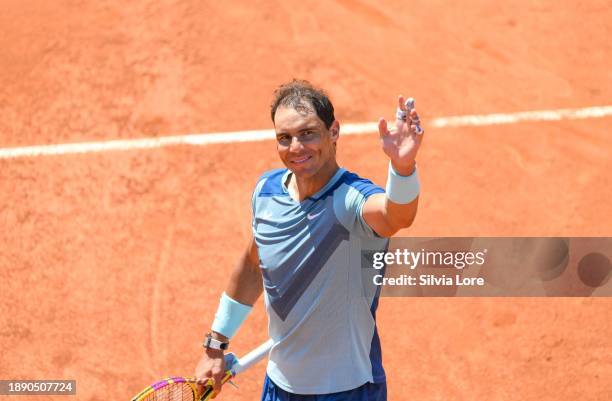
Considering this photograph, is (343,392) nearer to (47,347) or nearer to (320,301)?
(320,301)

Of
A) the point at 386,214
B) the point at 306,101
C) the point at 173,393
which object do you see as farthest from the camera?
the point at 173,393

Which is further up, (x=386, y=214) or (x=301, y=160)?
(x=301, y=160)

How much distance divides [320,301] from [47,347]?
3573mm

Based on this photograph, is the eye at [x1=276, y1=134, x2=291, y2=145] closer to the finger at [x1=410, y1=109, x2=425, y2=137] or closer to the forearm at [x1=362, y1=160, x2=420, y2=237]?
the forearm at [x1=362, y1=160, x2=420, y2=237]

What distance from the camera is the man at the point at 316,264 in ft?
14.9

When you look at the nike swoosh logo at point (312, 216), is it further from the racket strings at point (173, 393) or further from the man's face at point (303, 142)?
the racket strings at point (173, 393)

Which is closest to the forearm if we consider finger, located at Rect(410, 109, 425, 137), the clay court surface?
finger, located at Rect(410, 109, 425, 137)

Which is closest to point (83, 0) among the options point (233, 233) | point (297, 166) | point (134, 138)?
point (134, 138)

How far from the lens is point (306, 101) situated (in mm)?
4648

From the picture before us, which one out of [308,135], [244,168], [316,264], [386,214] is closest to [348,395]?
[316,264]

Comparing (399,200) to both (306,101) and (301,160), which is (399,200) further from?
(306,101)

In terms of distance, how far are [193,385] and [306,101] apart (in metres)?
1.55

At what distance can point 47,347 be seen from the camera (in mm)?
7504

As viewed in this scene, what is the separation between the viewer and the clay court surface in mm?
7188
